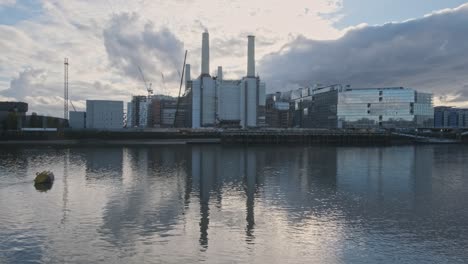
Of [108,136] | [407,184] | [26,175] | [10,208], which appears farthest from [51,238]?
[108,136]

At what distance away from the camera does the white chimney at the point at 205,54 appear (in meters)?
185

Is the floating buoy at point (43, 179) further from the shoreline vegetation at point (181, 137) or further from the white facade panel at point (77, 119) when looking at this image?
the white facade panel at point (77, 119)

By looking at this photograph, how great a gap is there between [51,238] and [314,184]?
78.5 ft

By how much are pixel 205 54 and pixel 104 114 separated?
54.4 m

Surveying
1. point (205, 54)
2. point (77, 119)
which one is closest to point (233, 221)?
point (77, 119)

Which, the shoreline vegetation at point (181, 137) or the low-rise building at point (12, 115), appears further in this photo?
the low-rise building at point (12, 115)

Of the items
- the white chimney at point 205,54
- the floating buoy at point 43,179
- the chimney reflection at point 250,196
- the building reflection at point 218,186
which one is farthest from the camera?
the white chimney at point 205,54

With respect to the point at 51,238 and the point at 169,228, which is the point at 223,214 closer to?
the point at 169,228

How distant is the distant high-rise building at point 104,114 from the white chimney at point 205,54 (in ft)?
150

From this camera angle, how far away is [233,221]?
73.9 feet

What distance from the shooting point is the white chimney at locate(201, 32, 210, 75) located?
605ft

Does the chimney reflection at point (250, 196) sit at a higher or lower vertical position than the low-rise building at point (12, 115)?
lower

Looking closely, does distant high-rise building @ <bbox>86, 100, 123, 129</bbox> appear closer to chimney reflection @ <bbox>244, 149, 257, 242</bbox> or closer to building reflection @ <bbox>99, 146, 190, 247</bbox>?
chimney reflection @ <bbox>244, 149, 257, 242</bbox>

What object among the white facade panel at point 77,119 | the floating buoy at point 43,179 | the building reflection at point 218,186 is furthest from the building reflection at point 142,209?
the white facade panel at point 77,119
